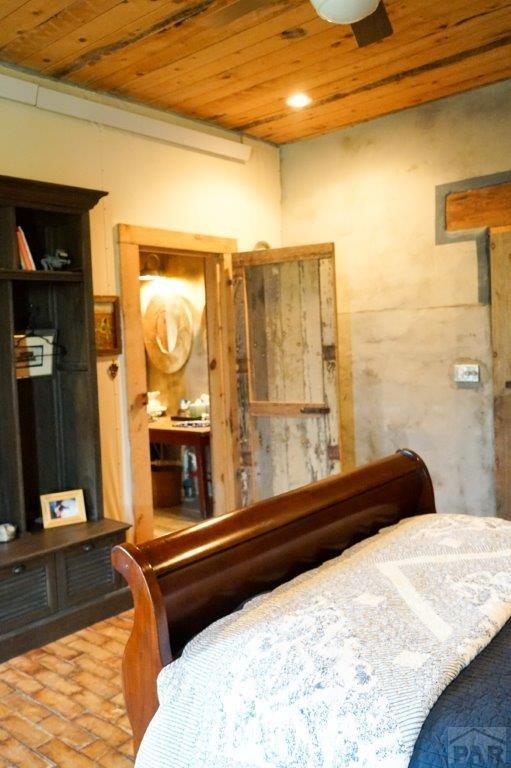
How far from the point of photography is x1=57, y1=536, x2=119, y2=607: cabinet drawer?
314 centimetres

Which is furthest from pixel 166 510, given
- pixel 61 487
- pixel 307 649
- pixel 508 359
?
pixel 307 649

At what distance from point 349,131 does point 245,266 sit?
1.20 meters

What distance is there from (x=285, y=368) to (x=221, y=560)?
8.45 feet

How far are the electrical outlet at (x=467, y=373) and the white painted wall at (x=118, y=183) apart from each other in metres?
1.71

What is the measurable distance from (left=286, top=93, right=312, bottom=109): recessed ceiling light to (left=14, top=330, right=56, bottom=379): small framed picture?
6.54 ft

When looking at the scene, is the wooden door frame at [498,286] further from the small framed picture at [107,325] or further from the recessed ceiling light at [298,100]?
the small framed picture at [107,325]

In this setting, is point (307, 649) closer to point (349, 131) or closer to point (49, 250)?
point (49, 250)

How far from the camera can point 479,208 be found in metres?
3.94

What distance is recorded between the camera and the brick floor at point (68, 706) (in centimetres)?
221

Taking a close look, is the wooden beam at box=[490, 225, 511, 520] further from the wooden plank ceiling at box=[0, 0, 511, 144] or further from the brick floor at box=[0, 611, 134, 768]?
the brick floor at box=[0, 611, 134, 768]

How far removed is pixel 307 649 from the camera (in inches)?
56.9

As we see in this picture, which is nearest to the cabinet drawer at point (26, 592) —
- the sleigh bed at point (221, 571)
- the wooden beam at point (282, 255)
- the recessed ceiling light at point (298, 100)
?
the sleigh bed at point (221, 571)

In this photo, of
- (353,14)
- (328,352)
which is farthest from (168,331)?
(353,14)

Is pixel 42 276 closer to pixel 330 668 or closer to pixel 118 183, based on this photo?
pixel 118 183
